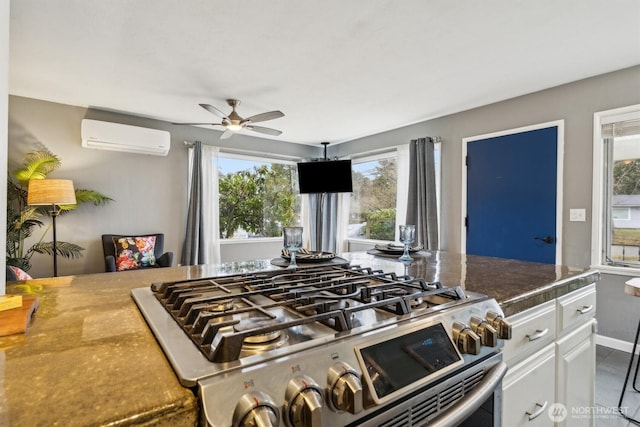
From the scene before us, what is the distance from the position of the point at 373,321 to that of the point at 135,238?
383 centimetres

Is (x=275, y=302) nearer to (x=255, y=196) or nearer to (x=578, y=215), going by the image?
(x=578, y=215)

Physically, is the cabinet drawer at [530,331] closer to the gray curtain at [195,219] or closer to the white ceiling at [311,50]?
the white ceiling at [311,50]

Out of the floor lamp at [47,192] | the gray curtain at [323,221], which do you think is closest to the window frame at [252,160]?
the gray curtain at [323,221]

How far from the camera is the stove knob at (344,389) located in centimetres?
50

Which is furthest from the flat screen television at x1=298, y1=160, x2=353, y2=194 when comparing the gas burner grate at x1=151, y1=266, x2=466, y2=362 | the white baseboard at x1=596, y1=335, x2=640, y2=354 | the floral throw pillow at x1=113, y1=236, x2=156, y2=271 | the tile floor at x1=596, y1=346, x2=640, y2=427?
the gas burner grate at x1=151, y1=266, x2=466, y2=362

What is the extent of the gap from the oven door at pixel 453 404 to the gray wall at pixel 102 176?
4.22 m

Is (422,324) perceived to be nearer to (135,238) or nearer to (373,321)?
(373,321)

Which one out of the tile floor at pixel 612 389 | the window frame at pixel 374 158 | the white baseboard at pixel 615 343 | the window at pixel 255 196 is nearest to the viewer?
the tile floor at pixel 612 389

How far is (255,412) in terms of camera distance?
0.43 metres

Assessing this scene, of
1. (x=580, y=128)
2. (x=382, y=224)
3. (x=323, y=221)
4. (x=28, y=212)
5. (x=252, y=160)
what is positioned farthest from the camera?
(x=323, y=221)

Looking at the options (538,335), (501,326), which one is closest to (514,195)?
(538,335)

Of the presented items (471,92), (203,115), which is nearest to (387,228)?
(471,92)

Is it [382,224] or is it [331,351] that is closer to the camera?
[331,351]

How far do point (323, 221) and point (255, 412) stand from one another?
5.17 metres
